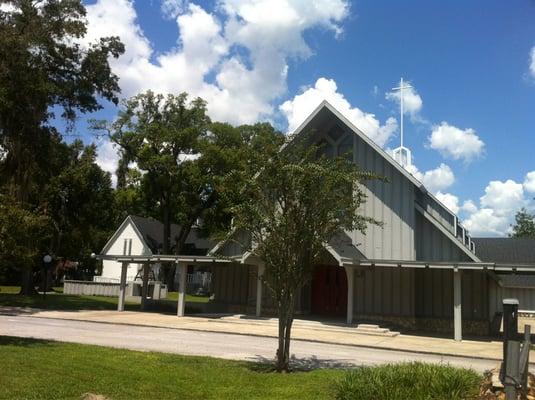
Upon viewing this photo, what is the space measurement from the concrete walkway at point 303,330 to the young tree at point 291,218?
672cm

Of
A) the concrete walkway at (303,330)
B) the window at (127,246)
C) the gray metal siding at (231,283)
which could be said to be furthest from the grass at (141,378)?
the window at (127,246)

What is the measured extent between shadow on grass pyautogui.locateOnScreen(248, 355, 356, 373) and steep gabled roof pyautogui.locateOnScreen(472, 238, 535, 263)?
76.8ft

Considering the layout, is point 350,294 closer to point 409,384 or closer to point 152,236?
point 409,384

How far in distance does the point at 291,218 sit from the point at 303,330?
1082 cm

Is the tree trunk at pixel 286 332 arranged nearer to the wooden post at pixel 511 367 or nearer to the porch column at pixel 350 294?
the wooden post at pixel 511 367

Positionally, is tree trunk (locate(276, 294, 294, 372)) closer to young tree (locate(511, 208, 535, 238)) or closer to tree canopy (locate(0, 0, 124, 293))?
tree canopy (locate(0, 0, 124, 293))

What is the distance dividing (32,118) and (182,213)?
Answer: 13.9m

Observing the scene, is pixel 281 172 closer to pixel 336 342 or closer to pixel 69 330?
pixel 336 342

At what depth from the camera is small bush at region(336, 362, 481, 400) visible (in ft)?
25.6

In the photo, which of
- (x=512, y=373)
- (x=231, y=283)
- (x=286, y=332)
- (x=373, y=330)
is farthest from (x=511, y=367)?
(x=231, y=283)

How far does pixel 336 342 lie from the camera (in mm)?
17656

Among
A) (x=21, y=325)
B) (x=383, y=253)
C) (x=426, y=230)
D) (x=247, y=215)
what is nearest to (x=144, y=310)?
(x=21, y=325)

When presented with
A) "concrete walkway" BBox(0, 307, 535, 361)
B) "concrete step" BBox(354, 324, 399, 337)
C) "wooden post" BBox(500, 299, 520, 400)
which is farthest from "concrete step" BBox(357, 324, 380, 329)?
"wooden post" BBox(500, 299, 520, 400)

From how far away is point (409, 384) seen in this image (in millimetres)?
8234
